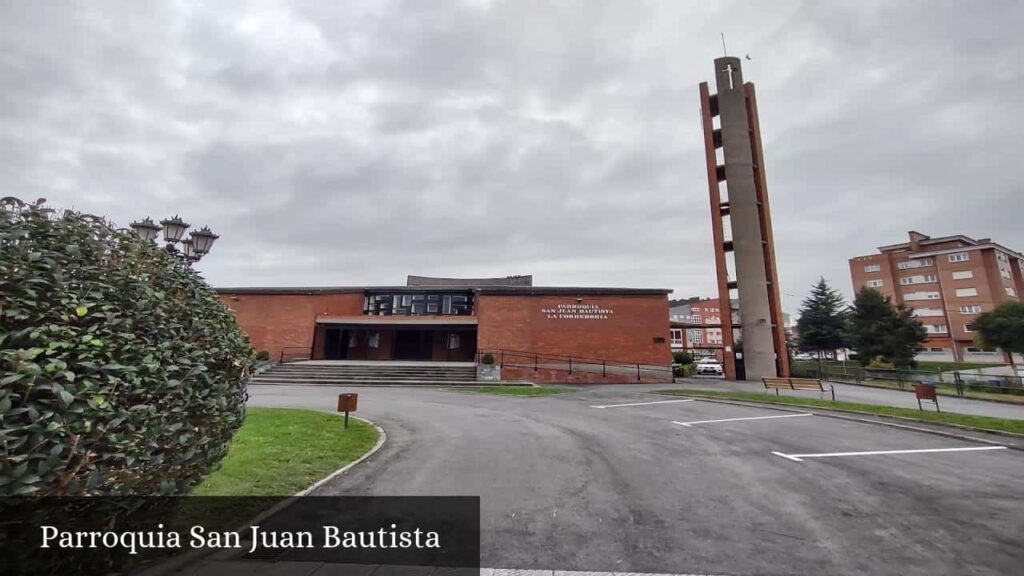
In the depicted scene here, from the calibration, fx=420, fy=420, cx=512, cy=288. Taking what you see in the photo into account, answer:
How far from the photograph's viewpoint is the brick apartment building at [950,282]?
48.1 meters

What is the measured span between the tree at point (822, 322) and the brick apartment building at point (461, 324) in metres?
26.0

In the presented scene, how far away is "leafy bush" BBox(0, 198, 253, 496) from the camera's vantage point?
7.51ft

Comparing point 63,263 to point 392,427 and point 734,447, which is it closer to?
point 392,427

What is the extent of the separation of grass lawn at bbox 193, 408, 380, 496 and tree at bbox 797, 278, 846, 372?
45168 millimetres

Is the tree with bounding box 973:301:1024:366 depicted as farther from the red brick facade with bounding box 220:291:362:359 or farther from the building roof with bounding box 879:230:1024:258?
the red brick facade with bounding box 220:291:362:359

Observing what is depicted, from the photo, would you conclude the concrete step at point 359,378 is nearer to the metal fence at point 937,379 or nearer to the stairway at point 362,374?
the stairway at point 362,374

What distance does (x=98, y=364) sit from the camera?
264cm

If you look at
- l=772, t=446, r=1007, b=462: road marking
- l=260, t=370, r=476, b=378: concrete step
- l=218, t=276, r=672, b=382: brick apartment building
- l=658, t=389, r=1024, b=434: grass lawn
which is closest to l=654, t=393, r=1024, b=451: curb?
l=658, t=389, r=1024, b=434: grass lawn

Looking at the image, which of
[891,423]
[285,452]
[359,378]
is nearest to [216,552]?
[285,452]

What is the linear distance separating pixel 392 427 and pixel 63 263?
7798 millimetres

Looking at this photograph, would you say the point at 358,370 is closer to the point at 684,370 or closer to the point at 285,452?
the point at 285,452

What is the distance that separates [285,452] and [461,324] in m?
20.9

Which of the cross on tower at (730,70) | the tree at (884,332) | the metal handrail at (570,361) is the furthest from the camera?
the tree at (884,332)

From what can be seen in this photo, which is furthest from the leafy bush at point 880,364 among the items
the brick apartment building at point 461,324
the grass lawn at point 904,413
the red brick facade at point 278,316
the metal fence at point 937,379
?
the red brick facade at point 278,316
